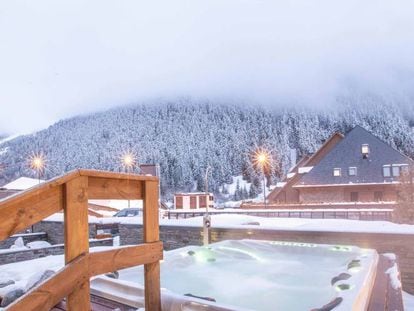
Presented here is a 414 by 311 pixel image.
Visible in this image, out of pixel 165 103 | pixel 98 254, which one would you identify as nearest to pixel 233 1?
pixel 165 103

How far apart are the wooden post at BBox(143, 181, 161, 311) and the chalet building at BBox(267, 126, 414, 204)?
21.4m

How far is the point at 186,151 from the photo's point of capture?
69.4 meters

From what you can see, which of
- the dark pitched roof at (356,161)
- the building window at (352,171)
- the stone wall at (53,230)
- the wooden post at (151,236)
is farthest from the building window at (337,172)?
the wooden post at (151,236)

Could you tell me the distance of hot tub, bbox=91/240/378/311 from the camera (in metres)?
3.97

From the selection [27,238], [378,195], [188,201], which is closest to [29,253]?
[27,238]

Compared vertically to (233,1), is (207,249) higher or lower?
lower

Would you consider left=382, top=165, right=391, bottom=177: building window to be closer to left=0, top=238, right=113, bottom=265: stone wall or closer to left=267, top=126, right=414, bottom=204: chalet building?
left=267, top=126, right=414, bottom=204: chalet building

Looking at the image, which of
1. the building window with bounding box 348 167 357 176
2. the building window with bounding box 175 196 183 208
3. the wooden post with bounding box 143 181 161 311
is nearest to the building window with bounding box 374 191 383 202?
the building window with bounding box 348 167 357 176

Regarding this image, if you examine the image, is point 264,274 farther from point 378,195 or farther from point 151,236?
point 378,195

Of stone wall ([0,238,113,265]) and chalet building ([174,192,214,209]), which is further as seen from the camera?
chalet building ([174,192,214,209])

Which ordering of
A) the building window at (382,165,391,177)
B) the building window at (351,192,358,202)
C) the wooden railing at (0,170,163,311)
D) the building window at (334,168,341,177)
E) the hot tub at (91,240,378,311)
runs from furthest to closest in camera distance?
1. the building window at (334,168,341,177)
2. the building window at (351,192,358,202)
3. the building window at (382,165,391,177)
4. the hot tub at (91,240,378,311)
5. the wooden railing at (0,170,163,311)

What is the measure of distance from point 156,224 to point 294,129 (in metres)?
76.1

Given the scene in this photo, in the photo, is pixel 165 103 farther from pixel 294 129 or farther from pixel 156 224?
pixel 156 224

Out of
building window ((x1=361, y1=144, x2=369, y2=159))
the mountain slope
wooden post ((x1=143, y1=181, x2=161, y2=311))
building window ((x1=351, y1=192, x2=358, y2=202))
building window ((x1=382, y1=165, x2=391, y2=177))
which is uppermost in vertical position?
the mountain slope
